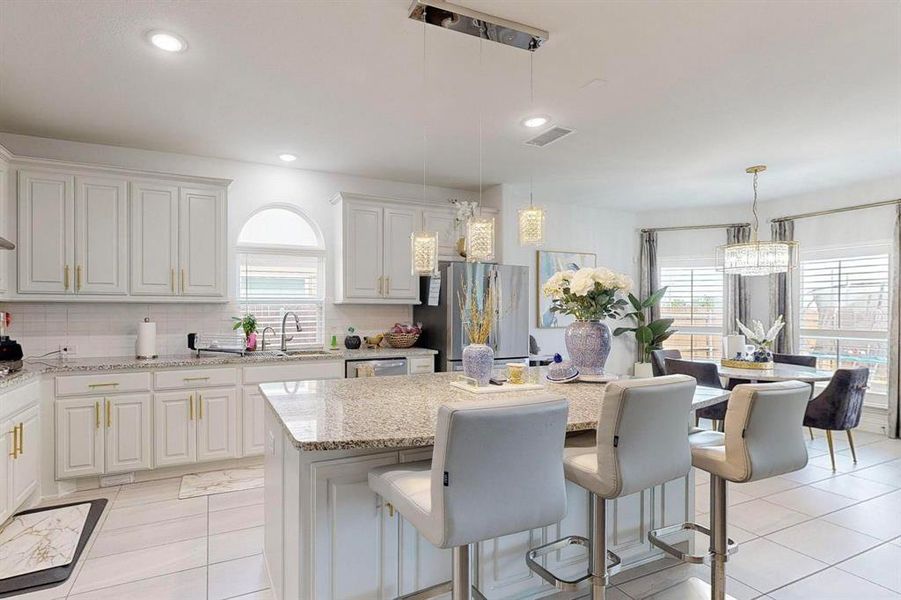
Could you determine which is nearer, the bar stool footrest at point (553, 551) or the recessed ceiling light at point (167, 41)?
the bar stool footrest at point (553, 551)

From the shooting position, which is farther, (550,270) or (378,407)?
(550,270)

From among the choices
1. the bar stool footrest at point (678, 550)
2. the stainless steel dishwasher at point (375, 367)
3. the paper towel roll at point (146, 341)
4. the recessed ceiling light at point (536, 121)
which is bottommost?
the bar stool footrest at point (678, 550)

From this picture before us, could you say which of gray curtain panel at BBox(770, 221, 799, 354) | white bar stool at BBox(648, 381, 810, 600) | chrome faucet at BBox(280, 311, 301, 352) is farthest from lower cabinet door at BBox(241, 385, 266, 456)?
gray curtain panel at BBox(770, 221, 799, 354)

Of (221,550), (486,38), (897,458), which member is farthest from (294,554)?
(897,458)

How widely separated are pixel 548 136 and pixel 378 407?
2746mm

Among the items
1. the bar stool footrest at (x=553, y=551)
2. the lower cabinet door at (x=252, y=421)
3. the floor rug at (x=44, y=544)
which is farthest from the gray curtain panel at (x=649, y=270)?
the floor rug at (x=44, y=544)

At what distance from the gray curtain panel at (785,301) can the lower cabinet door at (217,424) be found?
6168 mm

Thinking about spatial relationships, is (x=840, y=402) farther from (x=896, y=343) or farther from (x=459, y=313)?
(x=459, y=313)

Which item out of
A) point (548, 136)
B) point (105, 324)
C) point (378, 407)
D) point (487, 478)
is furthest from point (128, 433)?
point (548, 136)

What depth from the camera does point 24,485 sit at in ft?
10.4

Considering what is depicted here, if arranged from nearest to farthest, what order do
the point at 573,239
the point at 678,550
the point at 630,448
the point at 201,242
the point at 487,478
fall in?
the point at 487,478, the point at 630,448, the point at 678,550, the point at 201,242, the point at 573,239

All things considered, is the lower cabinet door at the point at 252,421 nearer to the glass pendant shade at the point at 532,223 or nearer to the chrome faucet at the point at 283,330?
the chrome faucet at the point at 283,330

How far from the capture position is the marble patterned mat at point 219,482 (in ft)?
12.0

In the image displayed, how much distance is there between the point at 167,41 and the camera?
251 cm
